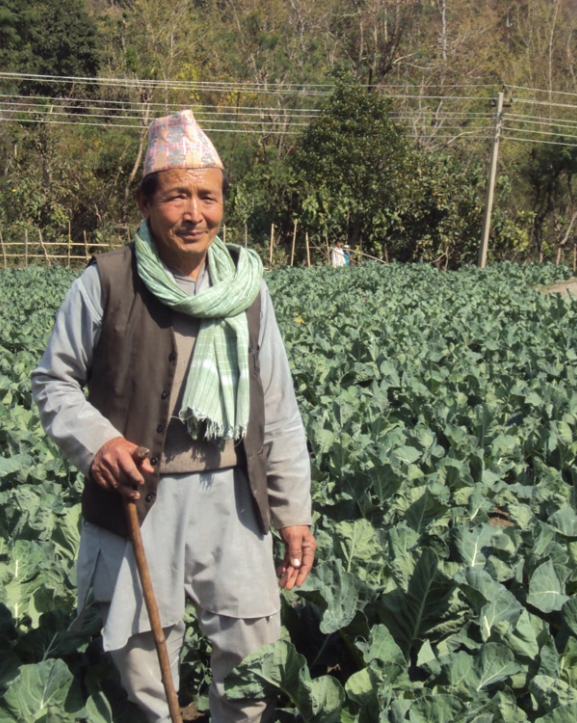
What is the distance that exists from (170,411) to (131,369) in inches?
5.9

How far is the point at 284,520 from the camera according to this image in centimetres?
252

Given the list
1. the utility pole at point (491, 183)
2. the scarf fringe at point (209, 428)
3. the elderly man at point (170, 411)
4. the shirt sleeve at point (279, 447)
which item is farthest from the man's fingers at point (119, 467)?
the utility pole at point (491, 183)

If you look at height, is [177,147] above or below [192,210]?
above

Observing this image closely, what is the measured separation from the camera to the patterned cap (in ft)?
7.49

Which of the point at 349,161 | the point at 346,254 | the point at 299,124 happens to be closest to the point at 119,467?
the point at 346,254

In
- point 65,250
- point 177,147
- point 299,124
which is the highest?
point 177,147

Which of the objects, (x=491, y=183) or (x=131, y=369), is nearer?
(x=131, y=369)

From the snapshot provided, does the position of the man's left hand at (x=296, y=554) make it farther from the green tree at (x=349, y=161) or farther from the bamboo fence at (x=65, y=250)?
the green tree at (x=349, y=161)

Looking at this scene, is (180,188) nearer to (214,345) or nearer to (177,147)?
(177,147)

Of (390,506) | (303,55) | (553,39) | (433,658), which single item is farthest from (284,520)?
(553,39)

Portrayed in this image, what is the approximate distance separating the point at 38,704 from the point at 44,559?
2.66 ft

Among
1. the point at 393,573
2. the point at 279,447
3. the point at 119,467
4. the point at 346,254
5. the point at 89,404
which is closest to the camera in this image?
the point at 119,467

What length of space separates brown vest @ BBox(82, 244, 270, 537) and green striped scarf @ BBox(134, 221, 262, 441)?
55mm

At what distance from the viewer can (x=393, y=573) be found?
306 cm
